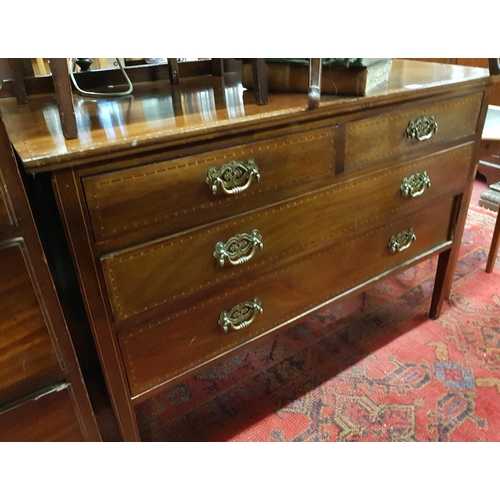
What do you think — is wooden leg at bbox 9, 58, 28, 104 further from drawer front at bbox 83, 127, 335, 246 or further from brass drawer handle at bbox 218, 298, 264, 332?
brass drawer handle at bbox 218, 298, 264, 332

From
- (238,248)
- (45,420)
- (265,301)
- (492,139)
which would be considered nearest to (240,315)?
(265,301)

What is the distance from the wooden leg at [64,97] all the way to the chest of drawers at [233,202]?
3 cm

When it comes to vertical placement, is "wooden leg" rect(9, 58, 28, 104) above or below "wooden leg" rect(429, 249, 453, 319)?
above

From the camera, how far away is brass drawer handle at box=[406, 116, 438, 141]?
3.55ft

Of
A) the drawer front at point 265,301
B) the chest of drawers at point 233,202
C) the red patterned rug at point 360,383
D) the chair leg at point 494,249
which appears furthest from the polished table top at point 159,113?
the chair leg at point 494,249

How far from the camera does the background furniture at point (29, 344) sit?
63 cm

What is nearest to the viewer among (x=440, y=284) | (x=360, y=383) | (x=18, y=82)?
A: (x=18, y=82)

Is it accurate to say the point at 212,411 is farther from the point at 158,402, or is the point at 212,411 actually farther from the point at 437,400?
the point at 437,400

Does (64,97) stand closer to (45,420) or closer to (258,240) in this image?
(258,240)

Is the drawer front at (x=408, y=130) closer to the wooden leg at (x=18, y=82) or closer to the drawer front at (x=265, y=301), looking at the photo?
the drawer front at (x=265, y=301)

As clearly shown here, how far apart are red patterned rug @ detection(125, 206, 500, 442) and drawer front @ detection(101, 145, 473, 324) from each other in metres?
0.28

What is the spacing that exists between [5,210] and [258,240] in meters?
0.47

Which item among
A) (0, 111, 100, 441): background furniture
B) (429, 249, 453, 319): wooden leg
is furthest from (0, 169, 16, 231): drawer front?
(429, 249, 453, 319): wooden leg

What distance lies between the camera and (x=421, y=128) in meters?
1.10
